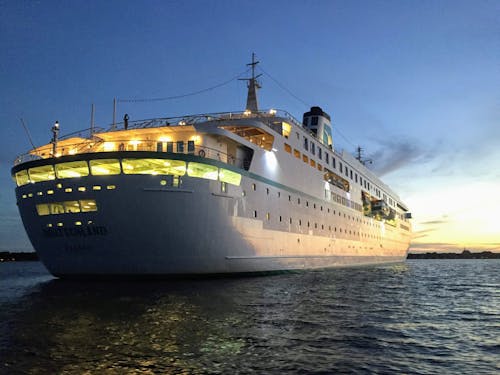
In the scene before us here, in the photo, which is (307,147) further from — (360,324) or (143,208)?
(360,324)

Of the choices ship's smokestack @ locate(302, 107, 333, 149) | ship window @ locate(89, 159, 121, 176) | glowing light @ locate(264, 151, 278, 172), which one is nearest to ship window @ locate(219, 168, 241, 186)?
glowing light @ locate(264, 151, 278, 172)

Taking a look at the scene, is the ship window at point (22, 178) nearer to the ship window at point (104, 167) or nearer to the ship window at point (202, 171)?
the ship window at point (104, 167)

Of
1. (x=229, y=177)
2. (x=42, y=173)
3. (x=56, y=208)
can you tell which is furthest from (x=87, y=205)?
(x=229, y=177)

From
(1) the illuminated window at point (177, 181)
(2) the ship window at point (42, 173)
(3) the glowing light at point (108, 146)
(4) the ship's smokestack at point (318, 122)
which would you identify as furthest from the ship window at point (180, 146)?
(4) the ship's smokestack at point (318, 122)

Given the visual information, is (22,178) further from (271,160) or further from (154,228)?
(271,160)

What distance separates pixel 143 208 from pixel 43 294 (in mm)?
5958

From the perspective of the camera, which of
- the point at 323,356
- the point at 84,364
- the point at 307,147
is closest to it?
the point at 84,364

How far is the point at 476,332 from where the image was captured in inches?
431

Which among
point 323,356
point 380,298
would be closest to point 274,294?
point 380,298

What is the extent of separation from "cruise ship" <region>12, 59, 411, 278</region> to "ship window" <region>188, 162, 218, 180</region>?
0.21 feet

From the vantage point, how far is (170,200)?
20641 mm

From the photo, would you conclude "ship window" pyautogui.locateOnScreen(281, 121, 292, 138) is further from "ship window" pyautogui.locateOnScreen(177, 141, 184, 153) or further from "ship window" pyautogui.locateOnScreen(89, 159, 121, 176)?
"ship window" pyautogui.locateOnScreen(89, 159, 121, 176)

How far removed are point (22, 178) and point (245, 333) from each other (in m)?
19.7

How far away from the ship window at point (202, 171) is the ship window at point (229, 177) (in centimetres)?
45
